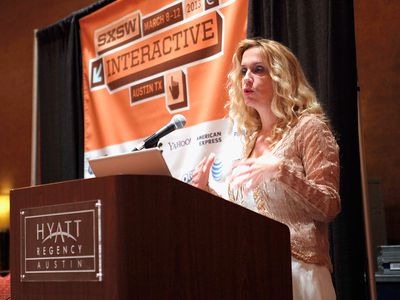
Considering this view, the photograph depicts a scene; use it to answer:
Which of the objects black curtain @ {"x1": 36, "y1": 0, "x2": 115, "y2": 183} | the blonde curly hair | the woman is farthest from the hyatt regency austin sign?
black curtain @ {"x1": 36, "y1": 0, "x2": 115, "y2": 183}

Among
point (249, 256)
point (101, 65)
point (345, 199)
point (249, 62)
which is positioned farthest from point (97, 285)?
point (101, 65)

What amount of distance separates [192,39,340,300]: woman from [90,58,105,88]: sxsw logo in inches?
99.6

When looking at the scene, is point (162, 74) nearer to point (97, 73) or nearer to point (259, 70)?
point (97, 73)

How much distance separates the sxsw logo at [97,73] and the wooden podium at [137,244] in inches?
132

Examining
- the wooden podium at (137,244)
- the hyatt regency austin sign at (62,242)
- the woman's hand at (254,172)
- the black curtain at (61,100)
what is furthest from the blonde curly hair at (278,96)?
the black curtain at (61,100)

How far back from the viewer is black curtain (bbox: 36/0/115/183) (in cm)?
560

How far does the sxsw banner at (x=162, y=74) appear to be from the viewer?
4.20 meters

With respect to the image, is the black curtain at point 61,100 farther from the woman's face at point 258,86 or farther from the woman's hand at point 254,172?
the woman's hand at point 254,172

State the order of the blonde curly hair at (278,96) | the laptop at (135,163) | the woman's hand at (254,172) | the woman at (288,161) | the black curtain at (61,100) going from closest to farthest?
the laptop at (135,163) < the woman's hand at (254,172) < the woman at (288,161) < the blonde curly hair at (278,96) < the black curtain at (61,100)

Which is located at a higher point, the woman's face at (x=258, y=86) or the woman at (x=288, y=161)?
the woman's face at (x=258, y=86)

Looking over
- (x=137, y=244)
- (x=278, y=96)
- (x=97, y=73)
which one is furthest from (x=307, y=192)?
(x=97, y=73)

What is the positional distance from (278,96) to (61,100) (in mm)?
3493

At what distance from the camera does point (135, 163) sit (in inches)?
75.7

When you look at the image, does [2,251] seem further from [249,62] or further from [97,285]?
[97,285]
